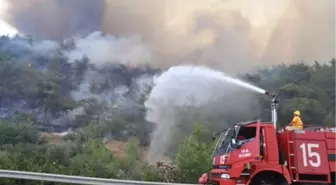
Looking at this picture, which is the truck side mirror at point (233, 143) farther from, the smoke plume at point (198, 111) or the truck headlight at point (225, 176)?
the smoke plume at point (198, 111)

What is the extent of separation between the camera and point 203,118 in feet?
161

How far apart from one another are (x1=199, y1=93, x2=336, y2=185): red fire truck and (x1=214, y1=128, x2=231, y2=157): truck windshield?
0.12 feet

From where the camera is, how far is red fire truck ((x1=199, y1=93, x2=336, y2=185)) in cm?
1184

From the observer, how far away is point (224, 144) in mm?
12781

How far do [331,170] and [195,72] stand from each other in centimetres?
1452

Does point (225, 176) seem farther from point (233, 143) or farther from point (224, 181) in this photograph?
point (233, 143)

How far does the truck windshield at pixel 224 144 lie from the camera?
12469mm

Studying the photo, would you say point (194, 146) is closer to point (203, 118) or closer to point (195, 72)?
point (195, 72)

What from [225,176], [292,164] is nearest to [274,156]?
[292,164]

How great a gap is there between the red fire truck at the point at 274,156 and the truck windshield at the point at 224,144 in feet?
0.12

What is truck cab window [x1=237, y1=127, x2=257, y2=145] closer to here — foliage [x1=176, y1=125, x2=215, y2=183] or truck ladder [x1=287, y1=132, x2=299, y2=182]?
truck ladder [x1=287, y1=132, x2=299, y2=182]

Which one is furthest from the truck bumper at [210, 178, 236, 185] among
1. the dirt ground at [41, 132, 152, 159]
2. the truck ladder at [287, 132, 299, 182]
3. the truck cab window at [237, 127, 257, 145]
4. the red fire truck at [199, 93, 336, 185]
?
the dirt ground at [41, 132, 152, 159]

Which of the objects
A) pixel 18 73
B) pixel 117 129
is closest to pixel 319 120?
pixel 117 129

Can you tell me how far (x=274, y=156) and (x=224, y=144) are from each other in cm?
156
